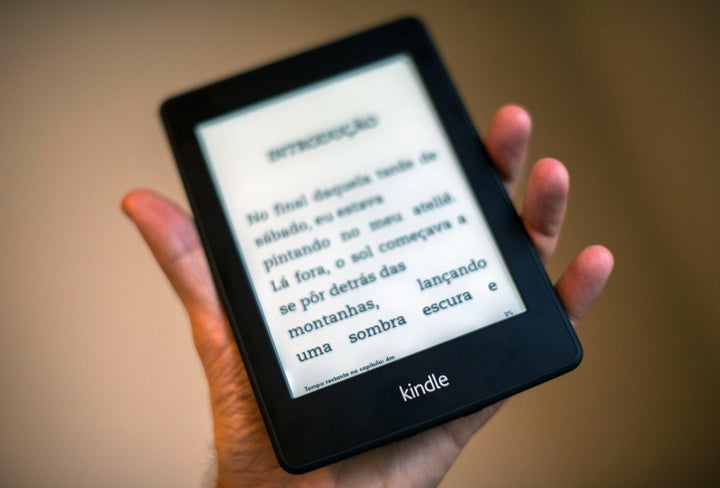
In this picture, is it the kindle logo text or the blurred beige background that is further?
the blurred beige background

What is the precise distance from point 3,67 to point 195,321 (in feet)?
2.11

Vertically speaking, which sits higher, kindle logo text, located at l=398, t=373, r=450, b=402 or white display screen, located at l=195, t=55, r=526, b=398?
white display screen, located at l=195, t=55, r=526, b=398

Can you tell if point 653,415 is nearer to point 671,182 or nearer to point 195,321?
point 671,182

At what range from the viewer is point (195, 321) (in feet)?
2.21

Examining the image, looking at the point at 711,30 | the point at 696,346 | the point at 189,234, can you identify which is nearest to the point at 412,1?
the point at 711,30

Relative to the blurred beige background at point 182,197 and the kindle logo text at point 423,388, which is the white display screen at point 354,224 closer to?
the kindle logo text at point 423,388

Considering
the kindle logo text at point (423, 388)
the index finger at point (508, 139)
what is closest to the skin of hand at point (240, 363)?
the index finger at point (508, 139)

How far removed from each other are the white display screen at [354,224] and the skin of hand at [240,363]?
0.08 metres

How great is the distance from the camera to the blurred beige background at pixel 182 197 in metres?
0.91

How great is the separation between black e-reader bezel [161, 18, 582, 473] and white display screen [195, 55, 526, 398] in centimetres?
1

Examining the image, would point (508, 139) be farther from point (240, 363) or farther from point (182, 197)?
point (182, 197)

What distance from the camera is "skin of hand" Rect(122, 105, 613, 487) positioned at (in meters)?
0.64

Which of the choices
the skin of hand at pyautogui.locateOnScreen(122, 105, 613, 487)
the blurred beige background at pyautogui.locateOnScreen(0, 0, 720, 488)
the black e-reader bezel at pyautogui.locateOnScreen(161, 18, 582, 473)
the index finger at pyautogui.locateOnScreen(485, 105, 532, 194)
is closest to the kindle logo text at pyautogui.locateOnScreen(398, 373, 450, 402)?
the black e-reader bezel at pyautogui.locateOnScreen(161, 18, 582, 473)

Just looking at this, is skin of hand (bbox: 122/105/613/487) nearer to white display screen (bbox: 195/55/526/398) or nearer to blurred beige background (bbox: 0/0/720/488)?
white display screen (bbox: 195/55/526/398)
